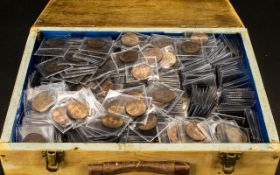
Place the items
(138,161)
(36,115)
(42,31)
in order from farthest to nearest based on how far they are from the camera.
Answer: (42,31), (36,115), (138,161)

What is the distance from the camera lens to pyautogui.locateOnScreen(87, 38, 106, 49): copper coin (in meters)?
2.21

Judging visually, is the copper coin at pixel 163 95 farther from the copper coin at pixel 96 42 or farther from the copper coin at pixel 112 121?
the copper coin at pixel 96 42

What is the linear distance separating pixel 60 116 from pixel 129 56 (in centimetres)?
46

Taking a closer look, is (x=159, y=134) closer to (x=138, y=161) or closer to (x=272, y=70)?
(x=138, y=161)

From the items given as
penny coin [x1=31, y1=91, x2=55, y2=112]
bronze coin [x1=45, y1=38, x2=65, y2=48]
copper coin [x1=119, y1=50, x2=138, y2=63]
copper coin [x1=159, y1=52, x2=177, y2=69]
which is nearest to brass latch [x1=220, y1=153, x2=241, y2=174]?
copper coin [x1=159, y1=52, x2=177, y2=69]

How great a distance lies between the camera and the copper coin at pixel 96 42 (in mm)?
2212

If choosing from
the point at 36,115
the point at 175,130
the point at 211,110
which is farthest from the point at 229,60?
the point at 36,115

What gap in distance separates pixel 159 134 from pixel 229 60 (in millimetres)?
560

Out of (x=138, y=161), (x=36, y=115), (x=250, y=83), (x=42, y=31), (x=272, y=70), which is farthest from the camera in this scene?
(x=272, y=70)

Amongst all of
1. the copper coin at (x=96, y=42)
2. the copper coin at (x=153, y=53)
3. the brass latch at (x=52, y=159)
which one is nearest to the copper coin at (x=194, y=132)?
the copper coin at (x=153, y=53)

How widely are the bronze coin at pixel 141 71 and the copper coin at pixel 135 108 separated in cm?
15

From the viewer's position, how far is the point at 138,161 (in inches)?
69.9

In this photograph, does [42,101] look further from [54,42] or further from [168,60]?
[168,60]

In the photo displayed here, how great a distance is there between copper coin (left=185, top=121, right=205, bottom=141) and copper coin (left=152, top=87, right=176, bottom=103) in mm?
149
